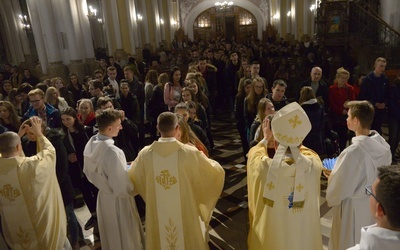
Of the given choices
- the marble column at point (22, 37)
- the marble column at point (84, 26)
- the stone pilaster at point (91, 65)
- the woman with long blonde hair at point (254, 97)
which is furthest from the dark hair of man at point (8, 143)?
the marble column at point (22, 37)

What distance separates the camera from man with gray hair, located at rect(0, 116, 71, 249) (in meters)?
2.88

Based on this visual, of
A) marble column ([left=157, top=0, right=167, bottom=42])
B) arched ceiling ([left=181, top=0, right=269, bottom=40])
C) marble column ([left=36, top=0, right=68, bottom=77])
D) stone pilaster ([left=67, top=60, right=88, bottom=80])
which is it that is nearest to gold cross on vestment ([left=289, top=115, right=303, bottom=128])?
marble column ([left=36, top=0, right=68, bottom=77])

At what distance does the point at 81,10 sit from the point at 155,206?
1129cm

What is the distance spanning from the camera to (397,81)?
18.1ft

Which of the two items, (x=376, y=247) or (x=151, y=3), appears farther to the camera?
(x=151, y=3)

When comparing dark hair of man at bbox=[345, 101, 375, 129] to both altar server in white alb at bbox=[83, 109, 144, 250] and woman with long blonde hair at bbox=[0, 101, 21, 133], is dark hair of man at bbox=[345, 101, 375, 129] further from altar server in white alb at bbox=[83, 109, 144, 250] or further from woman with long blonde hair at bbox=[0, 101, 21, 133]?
woman with long blonde hair at bbox=[0, 101, 21, 133]

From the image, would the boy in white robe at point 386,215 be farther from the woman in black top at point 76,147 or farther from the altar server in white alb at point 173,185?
the woman in black top at point 76,147

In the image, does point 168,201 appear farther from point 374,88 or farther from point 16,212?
point 374,88

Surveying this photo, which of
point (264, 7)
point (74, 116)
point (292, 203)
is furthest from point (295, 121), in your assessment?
point (264, 7)

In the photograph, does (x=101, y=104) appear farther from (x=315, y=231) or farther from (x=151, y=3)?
(x=151, y=3)

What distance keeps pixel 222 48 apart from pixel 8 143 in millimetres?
14742

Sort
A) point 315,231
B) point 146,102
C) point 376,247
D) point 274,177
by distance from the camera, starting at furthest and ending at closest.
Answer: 1. point 146,102
2. point 315,231
3. point 274,177
4. point 376,247

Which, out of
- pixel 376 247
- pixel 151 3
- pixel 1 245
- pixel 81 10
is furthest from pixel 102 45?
pixel 376 247

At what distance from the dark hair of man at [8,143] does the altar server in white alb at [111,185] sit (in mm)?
608
